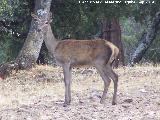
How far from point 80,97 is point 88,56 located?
122 cm

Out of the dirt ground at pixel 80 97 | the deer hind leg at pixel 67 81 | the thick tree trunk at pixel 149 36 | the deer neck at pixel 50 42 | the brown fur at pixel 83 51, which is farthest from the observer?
the thick tree trunk at pixel 149 36

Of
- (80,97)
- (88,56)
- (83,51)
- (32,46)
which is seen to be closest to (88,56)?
(88,56)

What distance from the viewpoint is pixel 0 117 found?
31.0ft

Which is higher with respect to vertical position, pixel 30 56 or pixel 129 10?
pixel 129 10

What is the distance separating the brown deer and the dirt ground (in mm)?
464

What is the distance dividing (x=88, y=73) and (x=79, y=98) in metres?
4.81

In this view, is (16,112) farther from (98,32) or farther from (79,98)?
(98,32)

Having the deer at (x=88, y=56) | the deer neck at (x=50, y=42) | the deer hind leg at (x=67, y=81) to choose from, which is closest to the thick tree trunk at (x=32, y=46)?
the deer neck at (x=50, y=42)

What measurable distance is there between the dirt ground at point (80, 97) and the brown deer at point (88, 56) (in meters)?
0.46

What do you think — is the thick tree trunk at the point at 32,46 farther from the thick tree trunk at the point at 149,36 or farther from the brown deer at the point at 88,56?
the thick tree trunk at the point at 149,36

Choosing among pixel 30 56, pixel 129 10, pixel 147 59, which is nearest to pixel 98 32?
pixel 147 59

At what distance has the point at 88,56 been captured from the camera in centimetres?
1032

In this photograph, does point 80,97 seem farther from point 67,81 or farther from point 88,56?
point 88,56

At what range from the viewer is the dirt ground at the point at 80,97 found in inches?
372
